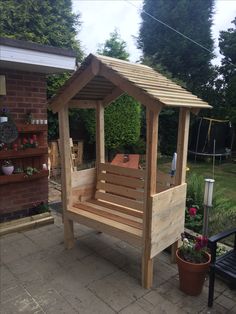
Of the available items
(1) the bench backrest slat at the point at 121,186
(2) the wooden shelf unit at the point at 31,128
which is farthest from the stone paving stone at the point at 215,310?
(2) the wooden shelf unit at the point at 31,128

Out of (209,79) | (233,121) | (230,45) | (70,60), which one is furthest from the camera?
(209,79)

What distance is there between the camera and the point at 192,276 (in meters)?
2.51

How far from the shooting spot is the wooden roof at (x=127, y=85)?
2.40m

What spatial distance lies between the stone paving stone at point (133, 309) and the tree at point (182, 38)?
11.9 m

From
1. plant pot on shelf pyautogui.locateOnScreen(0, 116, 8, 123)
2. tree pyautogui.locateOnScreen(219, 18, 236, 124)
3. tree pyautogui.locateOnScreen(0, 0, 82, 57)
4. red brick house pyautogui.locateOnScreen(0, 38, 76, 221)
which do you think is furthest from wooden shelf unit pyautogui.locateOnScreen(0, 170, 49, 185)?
tree pyautogui.locateOnScreen(219, 18, 236, 124)

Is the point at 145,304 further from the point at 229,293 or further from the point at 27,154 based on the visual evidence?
the point at 27,154

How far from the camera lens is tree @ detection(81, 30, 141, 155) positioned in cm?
855

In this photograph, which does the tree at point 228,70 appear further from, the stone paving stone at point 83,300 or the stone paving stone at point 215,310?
the stone paving stone at point 83,300

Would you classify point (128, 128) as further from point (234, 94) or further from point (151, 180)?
point (151, 180)

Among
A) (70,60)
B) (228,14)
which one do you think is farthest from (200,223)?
(228,14)

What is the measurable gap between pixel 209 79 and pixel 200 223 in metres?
10.5

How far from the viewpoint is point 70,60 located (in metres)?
3.67

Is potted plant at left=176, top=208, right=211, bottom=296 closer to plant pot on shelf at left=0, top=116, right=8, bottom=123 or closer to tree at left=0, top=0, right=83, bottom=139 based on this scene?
plant pot on shelf at left=0, top=116, right=8, bottom=123

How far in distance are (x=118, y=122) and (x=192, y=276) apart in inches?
258
